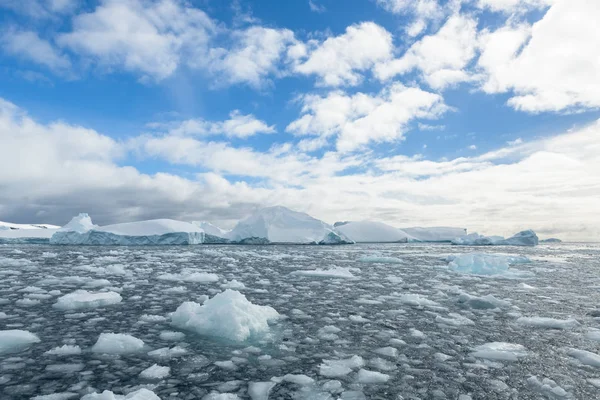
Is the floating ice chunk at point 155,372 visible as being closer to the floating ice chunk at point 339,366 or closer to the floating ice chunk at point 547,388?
the floating ice chunk at point 339,366

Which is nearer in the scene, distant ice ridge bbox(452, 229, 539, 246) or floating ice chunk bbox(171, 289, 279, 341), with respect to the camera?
floating ice chunk bbox(171, 289, 279, 341)

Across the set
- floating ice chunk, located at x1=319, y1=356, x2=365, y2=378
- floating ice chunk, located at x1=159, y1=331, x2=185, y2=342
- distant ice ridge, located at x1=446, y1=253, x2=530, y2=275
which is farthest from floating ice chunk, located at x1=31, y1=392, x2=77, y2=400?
distant ice ridge, located at x1=446, y1=253, x2=530, y2=275

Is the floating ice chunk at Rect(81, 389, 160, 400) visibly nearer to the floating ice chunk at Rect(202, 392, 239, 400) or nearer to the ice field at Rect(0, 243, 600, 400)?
the ice field at Rect(0, 243, 600, 400)

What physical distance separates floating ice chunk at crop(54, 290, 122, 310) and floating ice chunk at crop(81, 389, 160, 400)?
3236 mm

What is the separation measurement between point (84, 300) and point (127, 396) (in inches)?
136

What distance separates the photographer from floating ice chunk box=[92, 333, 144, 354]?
3293 mm

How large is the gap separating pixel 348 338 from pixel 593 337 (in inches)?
109

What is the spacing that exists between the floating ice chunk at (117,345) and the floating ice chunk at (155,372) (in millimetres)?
557

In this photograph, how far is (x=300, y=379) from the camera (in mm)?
2775

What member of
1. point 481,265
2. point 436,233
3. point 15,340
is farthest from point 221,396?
point 436,233

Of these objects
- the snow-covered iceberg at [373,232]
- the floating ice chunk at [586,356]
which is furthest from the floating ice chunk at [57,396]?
the snow-covered iceberg at [373,232]

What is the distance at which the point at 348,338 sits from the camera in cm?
387

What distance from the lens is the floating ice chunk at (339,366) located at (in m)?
2.92

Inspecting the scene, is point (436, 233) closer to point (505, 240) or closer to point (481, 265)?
point (505, 240)
